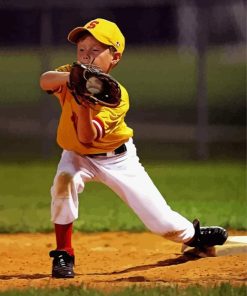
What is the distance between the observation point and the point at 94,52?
6258 mm

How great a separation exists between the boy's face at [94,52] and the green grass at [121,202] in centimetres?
284

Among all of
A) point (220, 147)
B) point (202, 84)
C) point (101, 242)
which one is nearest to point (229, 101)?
point (220, 147)

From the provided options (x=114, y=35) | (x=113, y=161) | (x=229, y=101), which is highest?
(x=114, y=35)

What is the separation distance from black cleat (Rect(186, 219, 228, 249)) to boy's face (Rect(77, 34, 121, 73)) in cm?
132

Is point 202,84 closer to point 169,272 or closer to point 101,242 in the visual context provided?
point 101,242

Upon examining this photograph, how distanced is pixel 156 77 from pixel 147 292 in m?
38.6

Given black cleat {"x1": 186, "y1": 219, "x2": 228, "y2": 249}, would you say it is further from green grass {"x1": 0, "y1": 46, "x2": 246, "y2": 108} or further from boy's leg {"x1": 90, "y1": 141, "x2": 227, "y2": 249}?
green grass {"x1": 0, "y1": 46, "x2": 246, "y2": 108}

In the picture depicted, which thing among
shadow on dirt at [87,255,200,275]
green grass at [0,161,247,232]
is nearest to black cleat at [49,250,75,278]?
shadow on dirt at [87,255,200,275]

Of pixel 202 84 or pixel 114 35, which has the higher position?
pixel 114 35

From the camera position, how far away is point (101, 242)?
321 inches

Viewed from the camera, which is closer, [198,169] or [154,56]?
[198,169]

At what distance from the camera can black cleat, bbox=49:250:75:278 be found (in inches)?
248

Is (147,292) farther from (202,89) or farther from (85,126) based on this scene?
(202,89)

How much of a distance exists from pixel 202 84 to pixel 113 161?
8.91 m
